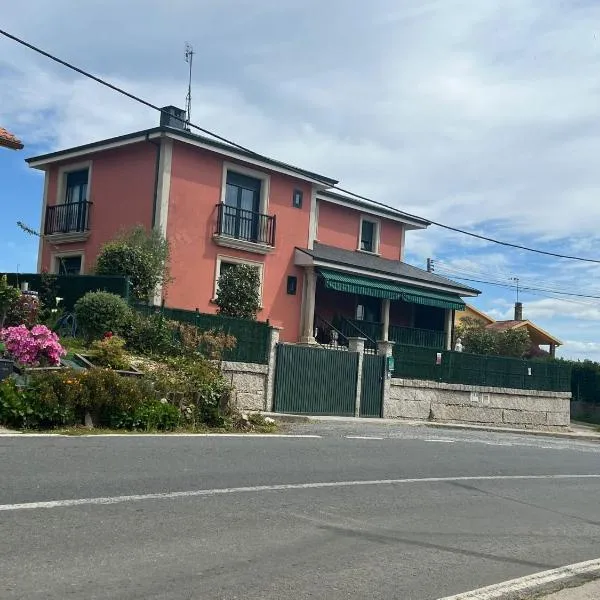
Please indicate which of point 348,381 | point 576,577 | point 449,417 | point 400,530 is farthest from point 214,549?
point 449,417

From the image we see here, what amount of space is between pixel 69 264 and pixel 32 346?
49.4 feet

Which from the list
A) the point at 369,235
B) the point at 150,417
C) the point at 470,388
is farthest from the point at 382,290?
the point at 150,417

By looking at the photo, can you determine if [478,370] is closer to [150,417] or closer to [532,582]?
[150,417]

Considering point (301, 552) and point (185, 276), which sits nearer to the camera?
point (301, 552)

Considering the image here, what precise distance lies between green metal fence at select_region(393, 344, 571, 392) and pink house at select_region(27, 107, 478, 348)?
426 cm

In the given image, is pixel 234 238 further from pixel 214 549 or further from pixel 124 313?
pixel 214 549

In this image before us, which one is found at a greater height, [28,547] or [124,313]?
[124,313]

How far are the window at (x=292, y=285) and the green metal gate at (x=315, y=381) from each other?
6726 mm

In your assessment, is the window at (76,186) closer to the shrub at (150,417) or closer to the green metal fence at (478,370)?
the green metal fence at (478,370)

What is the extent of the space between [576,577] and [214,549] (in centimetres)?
284

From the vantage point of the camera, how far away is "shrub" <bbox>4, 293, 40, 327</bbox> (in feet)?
53.8

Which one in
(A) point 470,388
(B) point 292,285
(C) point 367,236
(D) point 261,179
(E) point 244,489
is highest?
(D) point 261,179

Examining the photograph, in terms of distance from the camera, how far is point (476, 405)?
26.4m

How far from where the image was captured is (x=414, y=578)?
6000 mm
